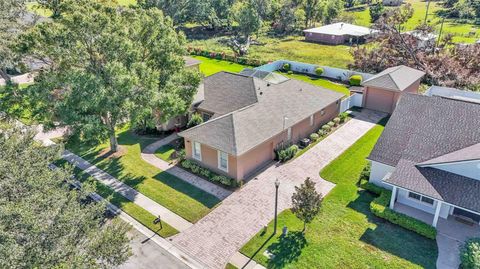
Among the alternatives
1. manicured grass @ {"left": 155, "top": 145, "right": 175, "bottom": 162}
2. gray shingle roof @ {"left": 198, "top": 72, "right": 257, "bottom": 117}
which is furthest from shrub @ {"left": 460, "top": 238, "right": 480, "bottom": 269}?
manicured grass @ {"left": 155, "top": 145, "right": 175, "bottom": 162}

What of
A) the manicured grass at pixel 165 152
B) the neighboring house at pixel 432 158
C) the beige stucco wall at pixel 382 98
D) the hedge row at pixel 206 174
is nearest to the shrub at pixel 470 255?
the neighboring house at pixel 432 158

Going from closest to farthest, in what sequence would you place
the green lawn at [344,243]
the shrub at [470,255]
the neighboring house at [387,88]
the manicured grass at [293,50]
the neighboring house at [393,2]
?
the shrub at [470,255] < the green lawn at [344,243] < the neighboring house at [387,88] < the manicured grass at [293,50] < the neighboring house at [393,2]

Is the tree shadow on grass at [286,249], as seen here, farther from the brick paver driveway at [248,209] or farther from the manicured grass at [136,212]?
the manicured grass at [136,212]

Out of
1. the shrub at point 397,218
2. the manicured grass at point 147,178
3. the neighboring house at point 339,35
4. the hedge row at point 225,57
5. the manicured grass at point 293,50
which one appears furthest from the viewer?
the neighboring house at point 339,35

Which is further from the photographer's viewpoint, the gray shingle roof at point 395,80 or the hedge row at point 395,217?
the gray shingle roof at point 395,80

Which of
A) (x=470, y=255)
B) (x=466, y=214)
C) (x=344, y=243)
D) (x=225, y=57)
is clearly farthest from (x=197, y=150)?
(x=225, y=57)

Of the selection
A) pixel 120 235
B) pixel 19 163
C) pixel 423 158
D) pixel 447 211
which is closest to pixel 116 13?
pixel 19 163

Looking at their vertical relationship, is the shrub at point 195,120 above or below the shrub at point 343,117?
above
